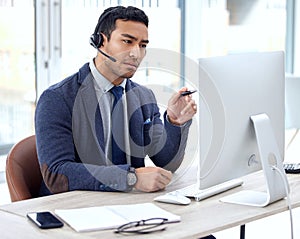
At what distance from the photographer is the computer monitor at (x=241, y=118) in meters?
1.97

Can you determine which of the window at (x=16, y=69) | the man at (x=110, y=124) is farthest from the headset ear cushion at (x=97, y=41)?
the window at (x=16, y=69)

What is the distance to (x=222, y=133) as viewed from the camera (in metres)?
2.02

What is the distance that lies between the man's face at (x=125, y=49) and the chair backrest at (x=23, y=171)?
0.39m

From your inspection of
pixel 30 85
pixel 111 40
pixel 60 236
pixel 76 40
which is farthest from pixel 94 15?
pixel 60 236

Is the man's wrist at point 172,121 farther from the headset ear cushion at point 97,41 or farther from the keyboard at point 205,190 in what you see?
the headset ear cushion at point 97,41

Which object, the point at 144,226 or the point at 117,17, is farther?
the point at 117,17

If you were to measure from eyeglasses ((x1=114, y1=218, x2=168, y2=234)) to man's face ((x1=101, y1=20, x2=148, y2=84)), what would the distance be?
0.63m

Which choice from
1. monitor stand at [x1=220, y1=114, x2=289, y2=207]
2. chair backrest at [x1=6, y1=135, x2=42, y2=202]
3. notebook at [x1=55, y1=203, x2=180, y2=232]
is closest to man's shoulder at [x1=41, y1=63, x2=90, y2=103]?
chair backrest at [x1=6, y1=135, x2=42, y2=202]

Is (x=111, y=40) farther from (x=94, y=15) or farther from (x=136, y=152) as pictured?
(x=94, y=15)

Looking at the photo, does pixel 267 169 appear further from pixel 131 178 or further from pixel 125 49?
Result: pixel 125 49

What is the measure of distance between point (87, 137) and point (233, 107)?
0.52 m

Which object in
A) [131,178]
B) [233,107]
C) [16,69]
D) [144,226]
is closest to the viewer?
[144,226]

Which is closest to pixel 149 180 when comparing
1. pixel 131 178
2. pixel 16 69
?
pixel 131 178

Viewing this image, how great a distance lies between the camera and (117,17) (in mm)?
2354
